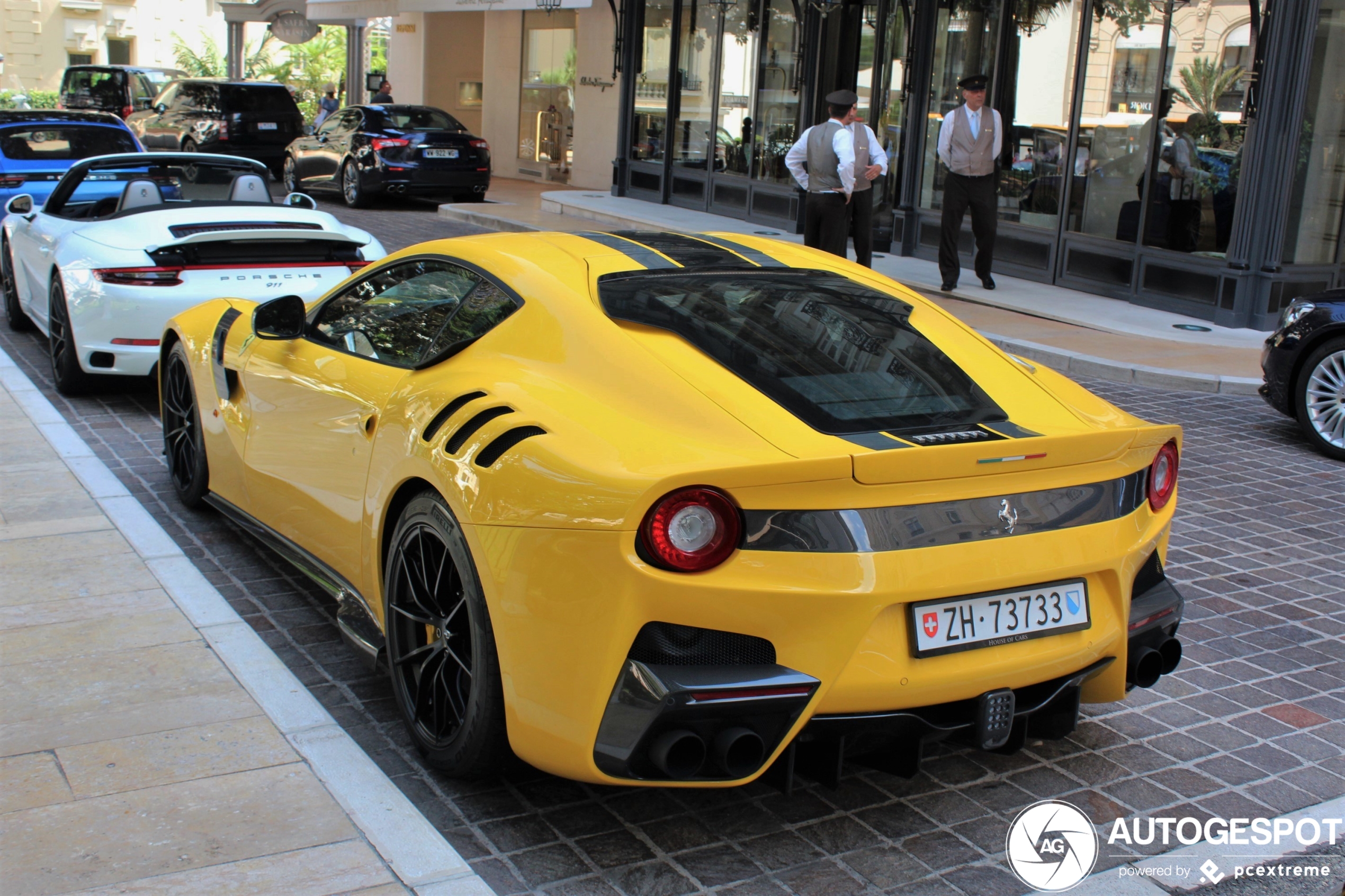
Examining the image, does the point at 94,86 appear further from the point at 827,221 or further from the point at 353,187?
the point at 827,221

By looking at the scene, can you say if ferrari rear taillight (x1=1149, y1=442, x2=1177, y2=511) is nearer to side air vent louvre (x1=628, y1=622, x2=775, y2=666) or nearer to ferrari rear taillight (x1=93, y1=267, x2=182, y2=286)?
side air vent louvre (x1=628, y1=622, x2=775, y2=666)

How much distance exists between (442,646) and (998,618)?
4.79 feet

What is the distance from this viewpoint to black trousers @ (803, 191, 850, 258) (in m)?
12.1

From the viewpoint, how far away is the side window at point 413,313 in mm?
3820

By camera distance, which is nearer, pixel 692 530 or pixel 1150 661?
pixel 692 530

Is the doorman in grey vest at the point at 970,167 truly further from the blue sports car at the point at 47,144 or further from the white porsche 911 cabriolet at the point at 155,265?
the blue sports car at the point at 47,144

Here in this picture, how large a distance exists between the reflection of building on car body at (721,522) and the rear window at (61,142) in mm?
10690

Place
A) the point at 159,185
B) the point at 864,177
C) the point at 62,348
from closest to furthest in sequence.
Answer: the point at 62,348, the point at 159,185, the point at 864,177

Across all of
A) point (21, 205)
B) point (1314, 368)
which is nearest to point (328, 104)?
point (21, 205)

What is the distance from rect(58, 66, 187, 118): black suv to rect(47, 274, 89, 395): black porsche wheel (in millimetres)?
21565

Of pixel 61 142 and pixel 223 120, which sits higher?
pixel 223 120

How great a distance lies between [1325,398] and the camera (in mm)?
7887

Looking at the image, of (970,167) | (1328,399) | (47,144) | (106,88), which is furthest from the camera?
(106,88)

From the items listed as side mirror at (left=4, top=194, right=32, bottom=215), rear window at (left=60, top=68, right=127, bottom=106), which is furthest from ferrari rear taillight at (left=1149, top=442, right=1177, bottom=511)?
rear window at (left=60, top=68, right=127, bottom=106)
